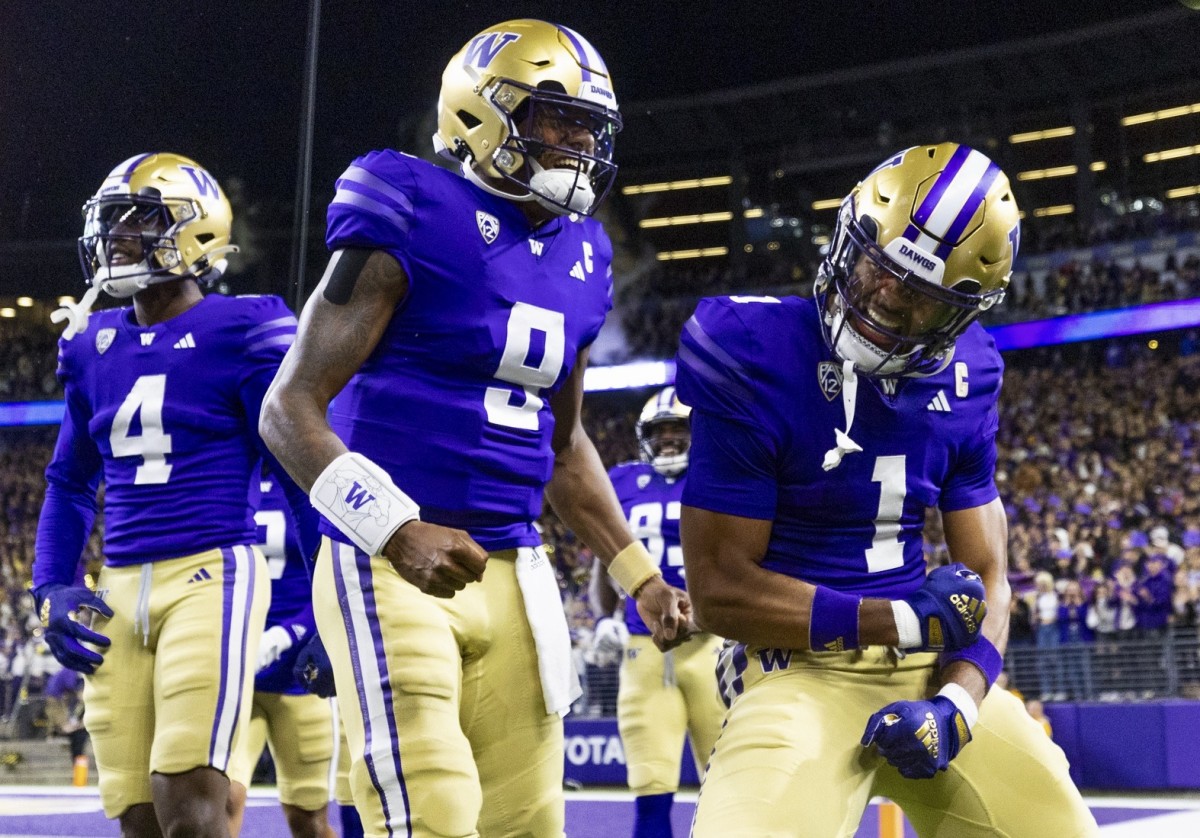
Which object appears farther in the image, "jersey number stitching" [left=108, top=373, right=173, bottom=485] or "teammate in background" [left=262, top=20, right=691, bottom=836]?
"jersey number stitching" [left=108, top=373, right=173, bottom=485]

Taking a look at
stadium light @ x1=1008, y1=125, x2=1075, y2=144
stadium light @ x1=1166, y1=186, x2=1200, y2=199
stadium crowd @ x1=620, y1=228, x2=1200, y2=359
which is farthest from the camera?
stadium light @ x1=1008, y1=125, x2=1075, y2=144

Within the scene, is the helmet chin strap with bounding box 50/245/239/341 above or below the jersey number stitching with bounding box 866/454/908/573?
above

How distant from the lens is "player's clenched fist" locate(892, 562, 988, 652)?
6.88ft

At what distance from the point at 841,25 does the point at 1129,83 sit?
4151mm

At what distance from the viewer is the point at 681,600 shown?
2586 mm

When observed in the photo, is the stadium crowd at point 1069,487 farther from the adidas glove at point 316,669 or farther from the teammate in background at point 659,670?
the adidas glove at point 316,669

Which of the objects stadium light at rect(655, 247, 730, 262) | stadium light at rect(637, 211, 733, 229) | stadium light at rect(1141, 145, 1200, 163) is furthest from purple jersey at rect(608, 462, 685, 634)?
stadium light at rect(637, 211, 733, 229)

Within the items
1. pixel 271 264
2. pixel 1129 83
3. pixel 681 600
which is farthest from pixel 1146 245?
pixel 681 600

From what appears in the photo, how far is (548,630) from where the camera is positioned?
7.47ft

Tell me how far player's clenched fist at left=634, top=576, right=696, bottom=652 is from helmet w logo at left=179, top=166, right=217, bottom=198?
65.8 inches

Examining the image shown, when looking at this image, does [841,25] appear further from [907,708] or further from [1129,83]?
[907,708]

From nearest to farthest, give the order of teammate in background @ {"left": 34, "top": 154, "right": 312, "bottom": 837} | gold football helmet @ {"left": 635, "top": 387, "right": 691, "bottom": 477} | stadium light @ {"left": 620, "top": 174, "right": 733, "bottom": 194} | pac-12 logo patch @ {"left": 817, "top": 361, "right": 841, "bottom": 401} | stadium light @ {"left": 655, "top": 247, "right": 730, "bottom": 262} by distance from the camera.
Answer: pac-12 logo patch @ {"left": 817, "top": 361, "right": 841, "bottom": 401}
teammate in background @ {"left": 34, "top": 154, "right": 312, "bottom": 837}
gold football helmet @ {"left": 635, "top": 387, "right": 691, "bottom": 477}
stadium light @ {"left": 655, "top": 247, "right": 730, "bottom": 262}
stadium light @ {"left": 620, "top": 174, "right": 733, "bottom": 194}

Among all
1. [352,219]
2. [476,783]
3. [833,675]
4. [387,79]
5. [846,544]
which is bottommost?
[476,783]

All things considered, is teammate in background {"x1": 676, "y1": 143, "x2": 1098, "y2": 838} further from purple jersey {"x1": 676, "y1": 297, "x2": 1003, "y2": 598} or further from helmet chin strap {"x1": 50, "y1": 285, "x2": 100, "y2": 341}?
helmet chin strap {"x1": 50, "y1": 285, "x2": 100, "y2": 341}
